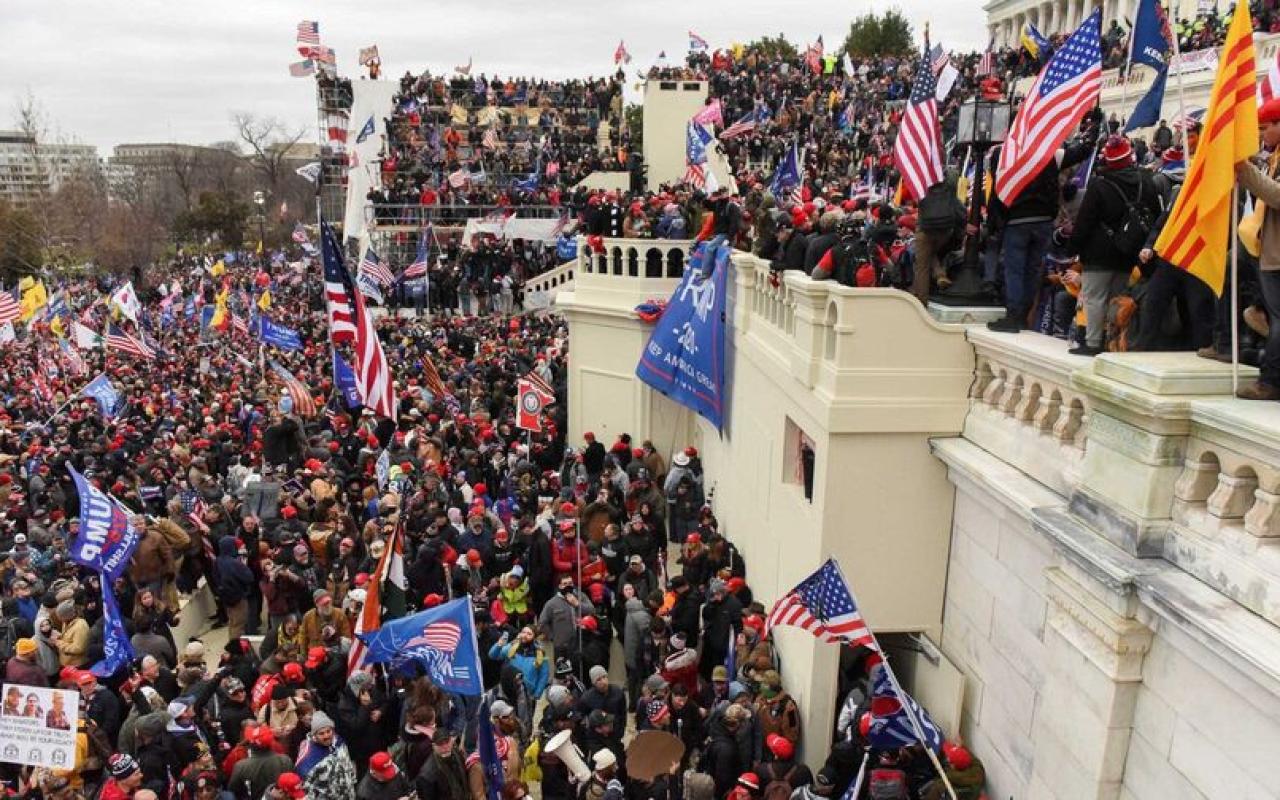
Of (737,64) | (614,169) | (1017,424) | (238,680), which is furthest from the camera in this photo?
(737,64)

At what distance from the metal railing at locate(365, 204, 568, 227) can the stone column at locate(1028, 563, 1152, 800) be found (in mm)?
30503

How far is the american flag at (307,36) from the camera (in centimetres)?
3750

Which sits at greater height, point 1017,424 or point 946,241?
point 946,241

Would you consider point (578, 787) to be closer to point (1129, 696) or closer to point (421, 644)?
point (421, 644)

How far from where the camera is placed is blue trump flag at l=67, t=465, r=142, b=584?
380 inches

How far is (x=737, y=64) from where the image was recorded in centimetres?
4056

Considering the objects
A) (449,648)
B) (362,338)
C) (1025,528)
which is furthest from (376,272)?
(1025,528)

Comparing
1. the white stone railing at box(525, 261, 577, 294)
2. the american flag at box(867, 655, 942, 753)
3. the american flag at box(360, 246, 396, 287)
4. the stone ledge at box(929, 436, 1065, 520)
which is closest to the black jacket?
the stone ledge at box(929, 436, 1065, 520)

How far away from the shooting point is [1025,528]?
20.1 ft

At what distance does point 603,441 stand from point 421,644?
30.3 ft

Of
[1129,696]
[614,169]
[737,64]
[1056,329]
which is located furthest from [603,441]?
[737,64]

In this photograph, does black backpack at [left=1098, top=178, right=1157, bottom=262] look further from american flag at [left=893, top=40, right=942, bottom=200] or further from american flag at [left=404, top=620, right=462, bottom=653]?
american flag at [left=404, top=620, right=462, bottom=653]

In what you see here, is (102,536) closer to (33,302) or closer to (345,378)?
(345,378)

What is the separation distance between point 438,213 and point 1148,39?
27750 mm
